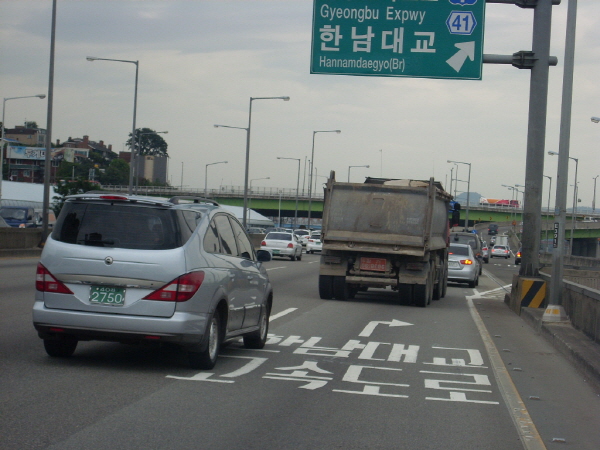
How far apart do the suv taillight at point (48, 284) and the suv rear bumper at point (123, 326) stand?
19 centimetres

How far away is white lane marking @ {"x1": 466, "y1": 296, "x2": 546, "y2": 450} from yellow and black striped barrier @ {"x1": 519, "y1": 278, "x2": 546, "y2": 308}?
564 centimetres

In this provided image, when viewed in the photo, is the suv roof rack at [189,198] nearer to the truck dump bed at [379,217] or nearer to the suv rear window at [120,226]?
the suv rear window at [120,226]

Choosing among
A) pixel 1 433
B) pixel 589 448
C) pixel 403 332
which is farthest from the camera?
pixel 403 332

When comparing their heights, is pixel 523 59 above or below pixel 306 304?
above

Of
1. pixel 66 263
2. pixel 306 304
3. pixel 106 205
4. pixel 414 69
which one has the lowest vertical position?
pixel 306 304

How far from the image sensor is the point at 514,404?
803 centimetres

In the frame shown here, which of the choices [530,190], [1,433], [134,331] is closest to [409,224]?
[530,190]

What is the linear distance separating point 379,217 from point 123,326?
11.5 meters

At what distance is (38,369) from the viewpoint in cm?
839

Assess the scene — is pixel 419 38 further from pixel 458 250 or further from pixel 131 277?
pixel 131 277

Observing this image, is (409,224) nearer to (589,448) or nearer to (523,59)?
(523,59)

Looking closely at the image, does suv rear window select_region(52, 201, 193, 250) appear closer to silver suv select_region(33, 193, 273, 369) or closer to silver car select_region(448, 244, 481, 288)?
silver suv select_region(33, 193, 273, 369)

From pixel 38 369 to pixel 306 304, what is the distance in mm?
10138

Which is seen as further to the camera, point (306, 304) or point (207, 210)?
point (306, 304)
